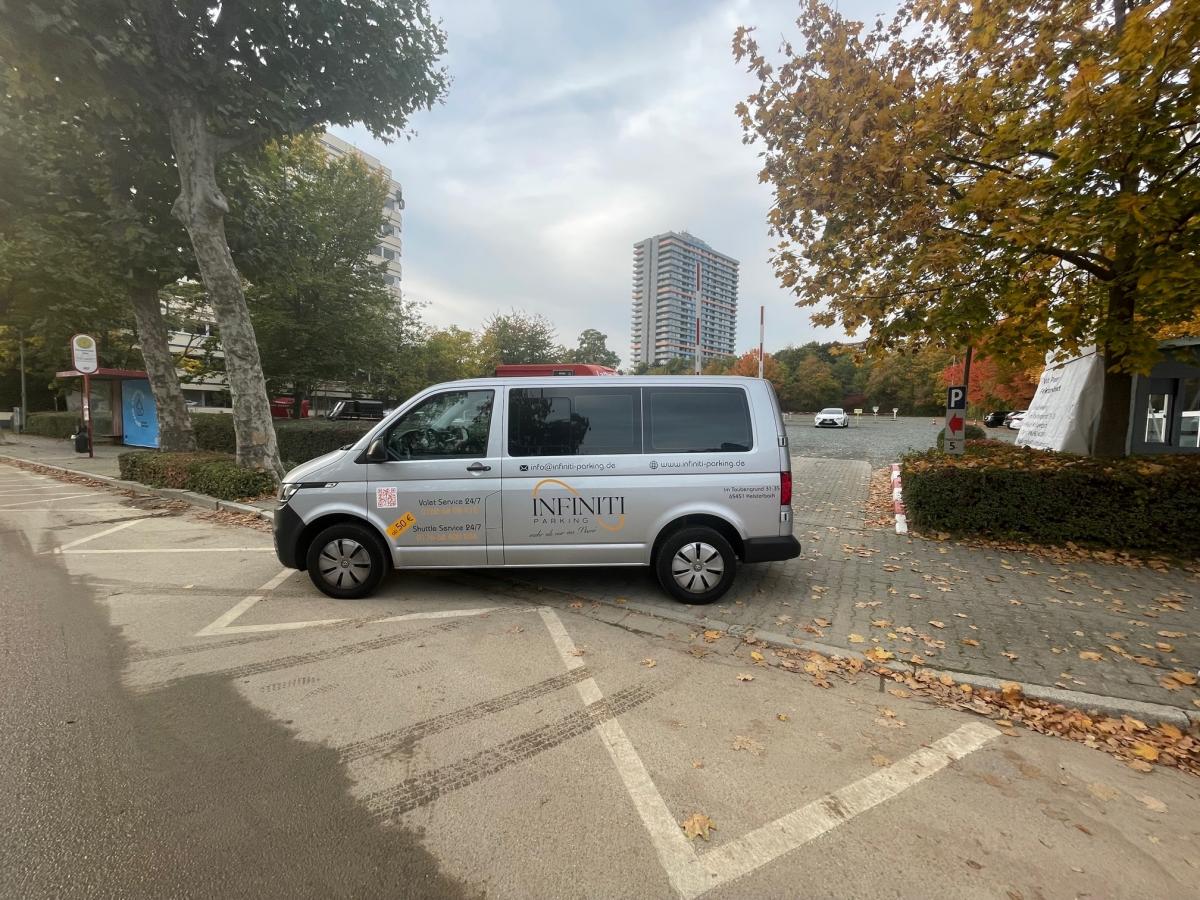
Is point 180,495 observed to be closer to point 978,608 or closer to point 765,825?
point 765,825

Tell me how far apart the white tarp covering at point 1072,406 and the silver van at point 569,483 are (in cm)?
975

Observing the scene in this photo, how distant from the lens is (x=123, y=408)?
67.3 feet

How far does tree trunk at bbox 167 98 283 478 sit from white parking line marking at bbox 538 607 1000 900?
9.81m

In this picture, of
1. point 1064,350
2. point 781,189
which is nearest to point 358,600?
point 781,189

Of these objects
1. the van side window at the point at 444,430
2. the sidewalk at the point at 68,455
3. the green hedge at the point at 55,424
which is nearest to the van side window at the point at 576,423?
the van side window at the point at 444,430

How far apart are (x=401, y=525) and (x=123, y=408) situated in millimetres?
22817

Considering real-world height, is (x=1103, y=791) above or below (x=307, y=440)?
below

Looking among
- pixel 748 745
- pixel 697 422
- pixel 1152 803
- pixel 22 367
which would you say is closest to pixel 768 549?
pixel 697 422

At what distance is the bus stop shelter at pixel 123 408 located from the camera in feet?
62.9

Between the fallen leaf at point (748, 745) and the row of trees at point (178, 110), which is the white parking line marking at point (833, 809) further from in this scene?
the row of trees at point (178, 110)

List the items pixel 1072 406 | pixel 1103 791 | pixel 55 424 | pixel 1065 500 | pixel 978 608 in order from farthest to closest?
pixel 55 424
pixel 1072 406
pixel 1065 500
pixel 978 608
pixel 1103 791

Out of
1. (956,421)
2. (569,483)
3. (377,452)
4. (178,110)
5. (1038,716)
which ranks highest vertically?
(178,110)

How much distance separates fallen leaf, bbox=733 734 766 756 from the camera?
289 cm

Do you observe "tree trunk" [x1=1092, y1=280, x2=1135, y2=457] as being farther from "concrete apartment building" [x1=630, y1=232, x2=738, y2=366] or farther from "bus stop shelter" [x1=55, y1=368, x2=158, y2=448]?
"bus stop shelter" [x1=55, y1=368, x2=158, y2=448]
